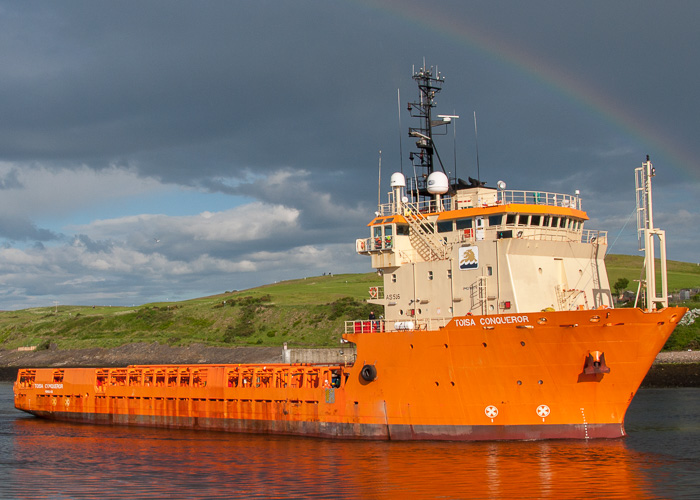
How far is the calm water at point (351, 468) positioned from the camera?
60.6ft

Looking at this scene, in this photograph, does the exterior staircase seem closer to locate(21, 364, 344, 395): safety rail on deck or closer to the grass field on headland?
locate(21, 364, 344, 395): safety rail on deck

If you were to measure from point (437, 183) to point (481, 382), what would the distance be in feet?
30.0

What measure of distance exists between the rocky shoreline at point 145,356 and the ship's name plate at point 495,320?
3117 centimetres

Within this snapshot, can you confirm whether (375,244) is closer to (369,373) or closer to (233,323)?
(369,373)

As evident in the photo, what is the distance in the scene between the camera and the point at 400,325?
25906 millimetres

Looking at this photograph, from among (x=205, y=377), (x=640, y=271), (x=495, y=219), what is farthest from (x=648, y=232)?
(x=640, y=271)

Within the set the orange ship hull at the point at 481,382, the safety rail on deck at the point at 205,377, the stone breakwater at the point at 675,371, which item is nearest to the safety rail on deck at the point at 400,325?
the orange ship hull at the point at 481,382

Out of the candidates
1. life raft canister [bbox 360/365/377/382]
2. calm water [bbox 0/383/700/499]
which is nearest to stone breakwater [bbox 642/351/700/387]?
calm water [bbox 0/383/700/499]

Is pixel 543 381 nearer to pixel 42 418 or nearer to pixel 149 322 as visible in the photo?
pixel 42 418

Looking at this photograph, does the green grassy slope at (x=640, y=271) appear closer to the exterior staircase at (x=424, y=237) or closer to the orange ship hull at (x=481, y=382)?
the exterior staircase at (x=424, y=237)

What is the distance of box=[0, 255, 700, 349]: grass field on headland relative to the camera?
7319 cm

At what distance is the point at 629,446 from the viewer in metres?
23.5

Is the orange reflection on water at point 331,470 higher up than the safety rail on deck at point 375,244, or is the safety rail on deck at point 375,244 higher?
the safety rail on deck at point 375,244

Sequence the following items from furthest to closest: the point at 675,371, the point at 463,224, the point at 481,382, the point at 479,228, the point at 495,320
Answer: the point at 675,371 → the point at 463,224 → the point at 479,228 → the point at 481,382 → the point at 495,320
